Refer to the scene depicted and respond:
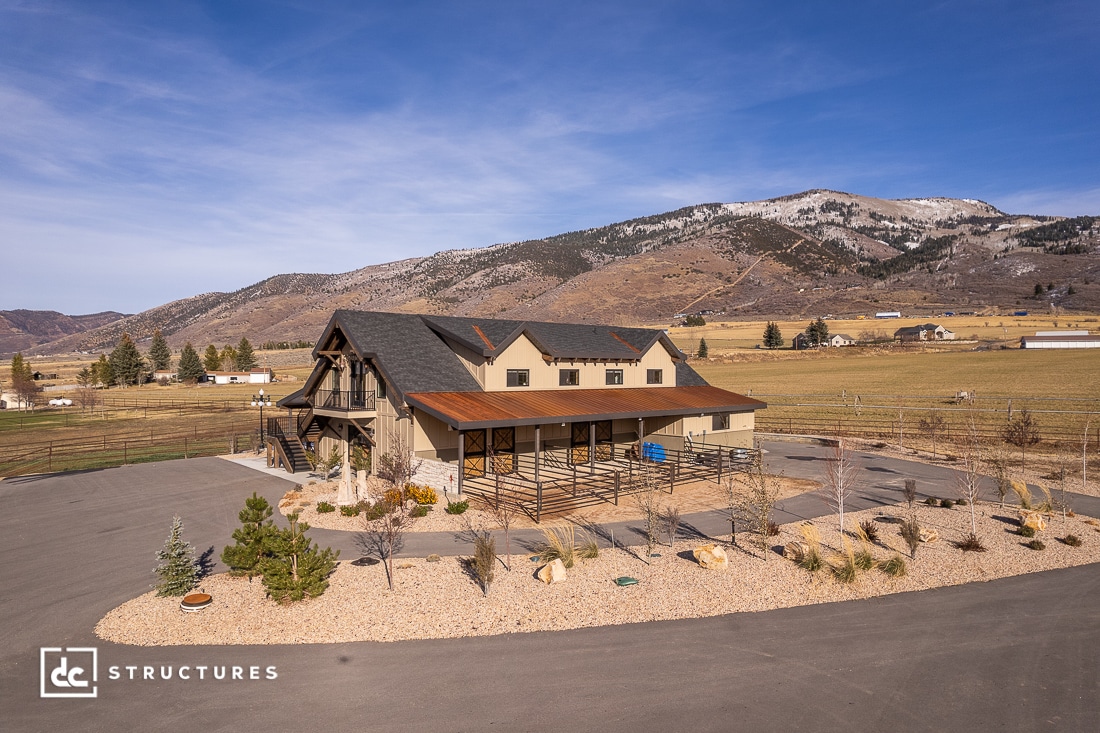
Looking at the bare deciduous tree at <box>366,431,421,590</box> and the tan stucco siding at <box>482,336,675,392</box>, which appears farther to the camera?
the tan stucco siding at <box>482,336,675,392</box>

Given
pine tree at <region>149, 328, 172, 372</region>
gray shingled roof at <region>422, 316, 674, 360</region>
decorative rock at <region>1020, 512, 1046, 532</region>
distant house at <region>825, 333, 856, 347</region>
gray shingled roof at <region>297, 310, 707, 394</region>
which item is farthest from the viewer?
pine tree at <region>149, 328, 172, 372</region>

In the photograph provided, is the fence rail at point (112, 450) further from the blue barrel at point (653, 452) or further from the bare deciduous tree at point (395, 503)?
the blue barrel at point (653, 452)

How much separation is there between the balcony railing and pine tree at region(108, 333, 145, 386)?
326ft

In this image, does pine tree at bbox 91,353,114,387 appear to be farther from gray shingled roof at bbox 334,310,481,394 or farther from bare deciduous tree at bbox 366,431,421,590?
bare deciduous tree at bbox 366,431,421,590

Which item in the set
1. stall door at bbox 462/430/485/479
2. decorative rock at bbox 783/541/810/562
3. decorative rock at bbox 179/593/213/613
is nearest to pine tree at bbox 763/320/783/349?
stall door at bbox 462/430/485/479

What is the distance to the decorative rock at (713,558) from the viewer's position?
14.8 m

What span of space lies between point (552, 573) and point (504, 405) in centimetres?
1252

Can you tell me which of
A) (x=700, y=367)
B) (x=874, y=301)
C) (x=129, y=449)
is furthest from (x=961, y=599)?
(x=874, y=301)

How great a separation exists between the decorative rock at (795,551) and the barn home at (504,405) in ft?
24.8

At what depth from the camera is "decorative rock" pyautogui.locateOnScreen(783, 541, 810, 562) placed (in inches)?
603

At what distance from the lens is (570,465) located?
1101 inches

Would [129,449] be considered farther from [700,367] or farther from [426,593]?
[700,367]

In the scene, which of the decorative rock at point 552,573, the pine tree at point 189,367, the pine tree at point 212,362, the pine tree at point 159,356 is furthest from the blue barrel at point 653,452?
the pine tree at point 159,356

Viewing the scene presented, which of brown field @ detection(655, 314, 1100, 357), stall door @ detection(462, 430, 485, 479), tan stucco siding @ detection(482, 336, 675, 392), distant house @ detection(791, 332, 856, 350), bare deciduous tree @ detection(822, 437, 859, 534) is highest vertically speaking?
brown field @ detection(655, 314, 1100, 357)
